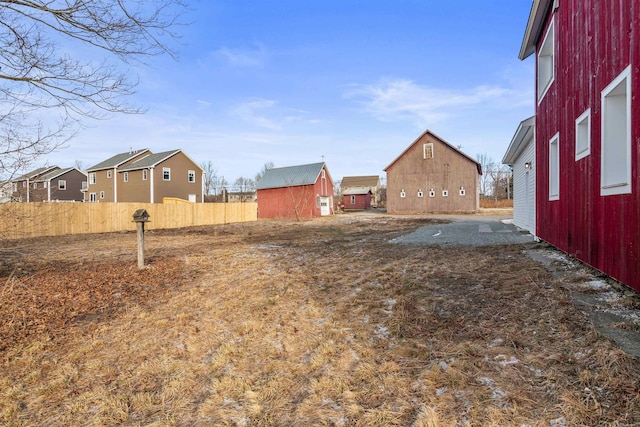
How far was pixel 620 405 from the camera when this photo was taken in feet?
6.48

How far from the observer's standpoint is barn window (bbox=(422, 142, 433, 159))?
31.9m

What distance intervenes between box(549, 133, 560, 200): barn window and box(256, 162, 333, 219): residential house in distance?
23107mm

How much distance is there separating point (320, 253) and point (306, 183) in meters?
23.2

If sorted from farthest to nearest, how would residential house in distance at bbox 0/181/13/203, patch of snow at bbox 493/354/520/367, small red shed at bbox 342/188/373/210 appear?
small red shed at bbox 342/188/373/210
residential house in distance at bbox 0/181/13/203
patch of snow at bbox 493/354/520/367

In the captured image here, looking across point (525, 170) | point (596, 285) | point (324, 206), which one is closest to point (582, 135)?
point (596, 285)

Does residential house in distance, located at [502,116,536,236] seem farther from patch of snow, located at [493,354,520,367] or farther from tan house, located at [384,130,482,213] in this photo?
tan house, located at [384,130,482,213]

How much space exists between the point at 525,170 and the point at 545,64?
366cm

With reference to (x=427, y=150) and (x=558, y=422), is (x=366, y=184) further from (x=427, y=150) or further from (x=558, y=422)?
(x=558, y=422)

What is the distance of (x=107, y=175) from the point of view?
33.7m

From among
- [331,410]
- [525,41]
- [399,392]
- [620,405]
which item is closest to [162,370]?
[331,410]

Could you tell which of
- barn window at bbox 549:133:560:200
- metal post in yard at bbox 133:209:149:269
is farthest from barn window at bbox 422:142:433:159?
metal post in yard at bbox 133:209:149:269

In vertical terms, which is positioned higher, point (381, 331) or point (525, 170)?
point (525, 170)

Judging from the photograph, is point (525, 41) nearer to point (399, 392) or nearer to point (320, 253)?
point (320, 253)

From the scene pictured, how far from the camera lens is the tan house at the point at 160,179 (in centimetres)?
2964
